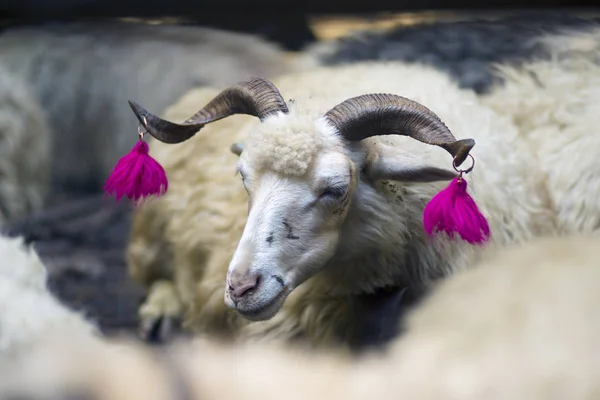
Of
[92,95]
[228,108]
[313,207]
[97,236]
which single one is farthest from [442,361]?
[92,95]

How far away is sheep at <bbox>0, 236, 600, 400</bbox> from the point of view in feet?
4.21

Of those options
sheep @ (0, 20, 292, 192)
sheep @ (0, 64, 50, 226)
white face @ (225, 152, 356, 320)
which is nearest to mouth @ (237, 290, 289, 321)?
white face @ (225, 152, 356, 320)

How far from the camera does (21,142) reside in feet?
7.22

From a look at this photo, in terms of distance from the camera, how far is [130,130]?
215 centimetres

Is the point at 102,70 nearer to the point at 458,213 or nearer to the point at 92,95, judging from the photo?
the point at 92,95

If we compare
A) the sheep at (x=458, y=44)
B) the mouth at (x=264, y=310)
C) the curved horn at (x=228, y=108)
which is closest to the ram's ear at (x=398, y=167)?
Result: the curved horn at (x=228, y=108)

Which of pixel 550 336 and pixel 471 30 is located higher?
pixel 471 30

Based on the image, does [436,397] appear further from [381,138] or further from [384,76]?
[384,76]

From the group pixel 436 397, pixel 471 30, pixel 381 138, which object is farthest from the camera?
pixel 471 30

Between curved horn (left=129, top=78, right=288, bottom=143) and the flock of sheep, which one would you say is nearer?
the flock of sheep

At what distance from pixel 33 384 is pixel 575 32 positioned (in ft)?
5.15

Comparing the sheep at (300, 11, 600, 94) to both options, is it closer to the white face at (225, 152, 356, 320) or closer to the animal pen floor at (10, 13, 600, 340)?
the animal pen floor at (10, 13, 600, 340)

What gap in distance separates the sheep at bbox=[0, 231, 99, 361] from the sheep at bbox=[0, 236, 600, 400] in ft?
0.24

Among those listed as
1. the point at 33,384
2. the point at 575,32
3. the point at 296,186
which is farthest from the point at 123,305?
the point at 575,32
